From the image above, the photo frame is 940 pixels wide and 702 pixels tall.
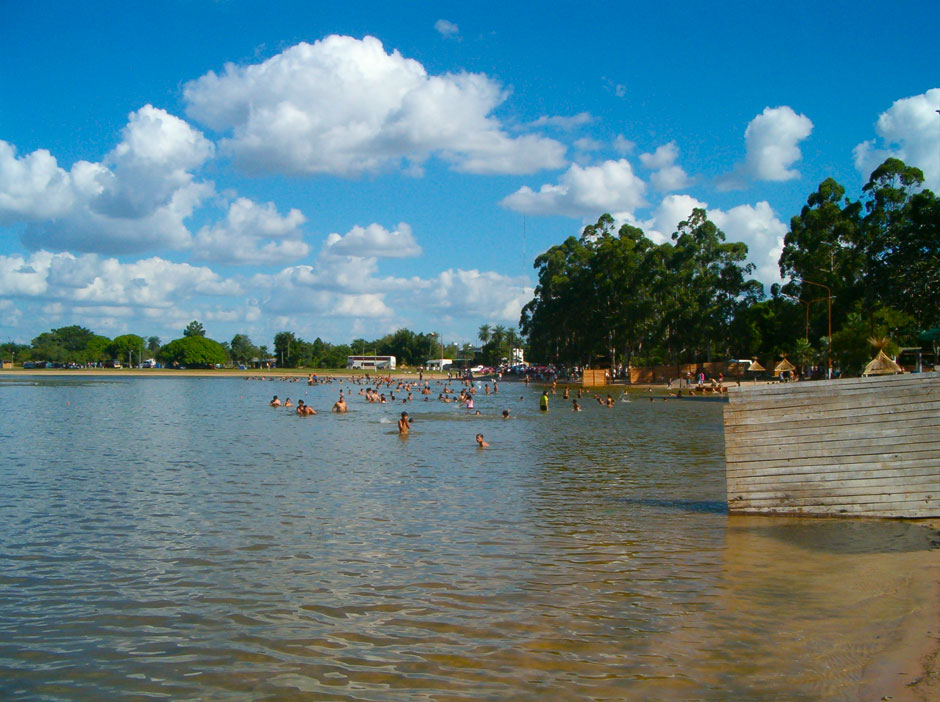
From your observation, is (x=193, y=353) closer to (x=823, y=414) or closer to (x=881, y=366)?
(x=881, y=366)

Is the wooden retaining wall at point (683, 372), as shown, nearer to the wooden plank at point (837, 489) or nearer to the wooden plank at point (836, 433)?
the wooden plank at point (837, 489)

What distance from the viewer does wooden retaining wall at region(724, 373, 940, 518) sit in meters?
11.7

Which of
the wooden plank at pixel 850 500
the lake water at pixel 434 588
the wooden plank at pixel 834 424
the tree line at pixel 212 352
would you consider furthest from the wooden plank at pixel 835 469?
the tree line at pixel 212 352

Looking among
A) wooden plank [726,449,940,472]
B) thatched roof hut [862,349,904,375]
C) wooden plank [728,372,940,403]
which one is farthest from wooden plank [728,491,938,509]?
thatched roof hut [862,349,904,375]

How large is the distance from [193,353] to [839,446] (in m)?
175

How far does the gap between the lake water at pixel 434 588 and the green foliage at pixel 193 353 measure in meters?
163

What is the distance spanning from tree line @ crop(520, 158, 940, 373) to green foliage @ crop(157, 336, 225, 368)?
9147cm

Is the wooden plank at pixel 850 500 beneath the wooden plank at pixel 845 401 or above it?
beneath

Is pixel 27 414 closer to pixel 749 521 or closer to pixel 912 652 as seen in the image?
pixel 749 521

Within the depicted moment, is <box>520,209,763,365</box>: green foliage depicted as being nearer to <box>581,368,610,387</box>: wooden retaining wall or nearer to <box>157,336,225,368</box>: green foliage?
<box>581,368,610,387</box>: wooden retaining wall

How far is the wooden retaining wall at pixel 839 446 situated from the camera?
1168 cm

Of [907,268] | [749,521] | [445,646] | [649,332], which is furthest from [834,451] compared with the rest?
[649,332]

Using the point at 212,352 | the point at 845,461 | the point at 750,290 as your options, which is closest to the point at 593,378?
the point at 750,290

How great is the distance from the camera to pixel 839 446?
1204 centimetres
